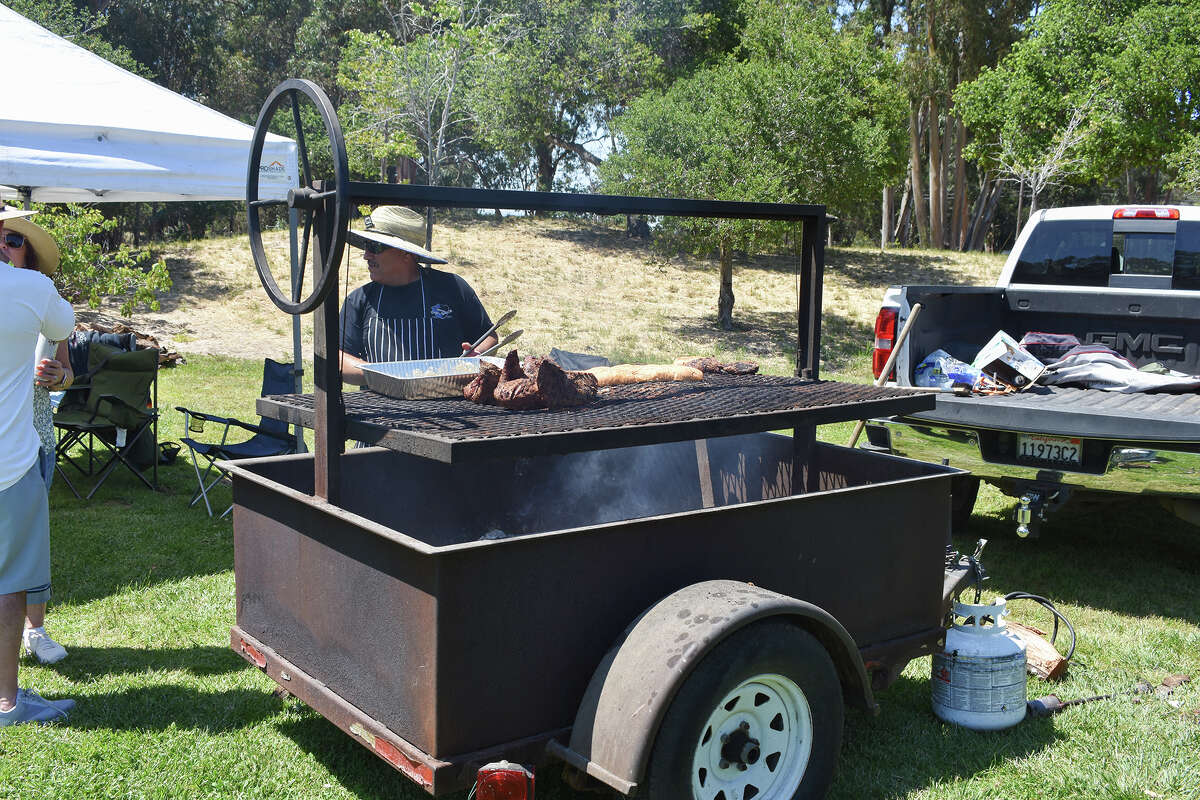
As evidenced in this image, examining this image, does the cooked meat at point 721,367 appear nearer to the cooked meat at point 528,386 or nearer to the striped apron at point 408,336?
the cooked meat at point 528,386

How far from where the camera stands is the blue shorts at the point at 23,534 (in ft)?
10.8

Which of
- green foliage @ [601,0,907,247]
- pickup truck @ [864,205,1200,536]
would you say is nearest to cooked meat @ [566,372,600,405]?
pickup truck @ [864,205,1200,536]

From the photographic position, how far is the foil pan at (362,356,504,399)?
325 centimetres

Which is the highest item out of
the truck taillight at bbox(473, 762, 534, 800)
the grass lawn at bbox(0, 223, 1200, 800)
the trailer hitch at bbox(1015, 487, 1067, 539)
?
the trailer hitch at bbox(1015, 487, 1067, 539)

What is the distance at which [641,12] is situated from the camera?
2519 cm

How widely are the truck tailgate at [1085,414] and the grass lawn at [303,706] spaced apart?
36.2 inches

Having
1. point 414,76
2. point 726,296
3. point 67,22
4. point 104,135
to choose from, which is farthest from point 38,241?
point 67,22

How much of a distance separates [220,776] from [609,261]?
19768 millimetres

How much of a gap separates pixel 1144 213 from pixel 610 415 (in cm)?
482

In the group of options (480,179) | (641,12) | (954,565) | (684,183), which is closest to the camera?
(954,565)

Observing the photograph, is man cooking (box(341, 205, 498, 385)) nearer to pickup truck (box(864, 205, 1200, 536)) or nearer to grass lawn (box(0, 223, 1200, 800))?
grass lawn (box(0, 223, 1200, 800))

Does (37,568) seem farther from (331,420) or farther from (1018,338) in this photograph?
(1018,338)

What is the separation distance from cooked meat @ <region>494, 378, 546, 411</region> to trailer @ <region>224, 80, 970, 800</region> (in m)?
0.11

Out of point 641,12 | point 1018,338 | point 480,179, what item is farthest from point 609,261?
point 1018,338
